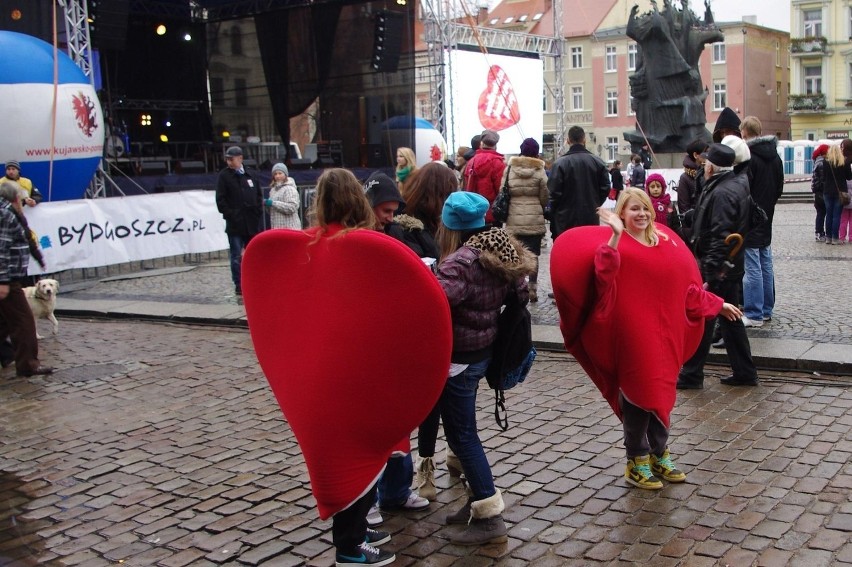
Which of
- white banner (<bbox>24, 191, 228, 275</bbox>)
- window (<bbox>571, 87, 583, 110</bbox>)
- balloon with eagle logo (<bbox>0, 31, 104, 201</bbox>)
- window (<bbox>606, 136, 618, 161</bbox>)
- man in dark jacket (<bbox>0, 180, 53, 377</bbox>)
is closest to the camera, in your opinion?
man in dark jacket (<bbox>0, 180, 53, 377</bbox>)

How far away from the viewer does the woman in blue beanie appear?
4094mm

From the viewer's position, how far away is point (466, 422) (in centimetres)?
427

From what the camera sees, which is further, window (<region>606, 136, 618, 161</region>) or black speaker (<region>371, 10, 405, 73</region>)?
window (<region>606, 136, 618, 161</region>)

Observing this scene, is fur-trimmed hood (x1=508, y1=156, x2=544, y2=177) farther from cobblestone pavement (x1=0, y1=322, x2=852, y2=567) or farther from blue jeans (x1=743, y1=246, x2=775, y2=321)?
cobblestone pavement (x1=0, y1=322, x2=852, y2=567)

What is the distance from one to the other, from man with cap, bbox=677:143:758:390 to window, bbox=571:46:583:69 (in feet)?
209

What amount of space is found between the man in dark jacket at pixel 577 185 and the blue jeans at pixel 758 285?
1.69 metres

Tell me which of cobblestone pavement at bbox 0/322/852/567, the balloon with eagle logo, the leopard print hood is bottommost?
cobblestone pavement at bbox 0/322/852/567

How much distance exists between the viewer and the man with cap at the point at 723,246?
245 inches

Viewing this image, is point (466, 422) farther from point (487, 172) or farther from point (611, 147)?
point (611, 147)

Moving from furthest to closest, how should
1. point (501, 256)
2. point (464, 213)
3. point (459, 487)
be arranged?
point (459, 487), point (464, 213), point (501, 256)

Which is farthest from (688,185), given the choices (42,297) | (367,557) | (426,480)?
(42,297)

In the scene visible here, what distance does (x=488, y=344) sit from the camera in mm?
4246

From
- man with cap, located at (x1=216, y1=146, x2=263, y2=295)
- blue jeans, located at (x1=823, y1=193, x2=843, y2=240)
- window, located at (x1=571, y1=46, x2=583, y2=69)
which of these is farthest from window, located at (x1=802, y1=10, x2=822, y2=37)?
man with cap, located at (x1=216, y1=146, x2=263, y2=295)

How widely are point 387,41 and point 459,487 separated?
2161 cm
